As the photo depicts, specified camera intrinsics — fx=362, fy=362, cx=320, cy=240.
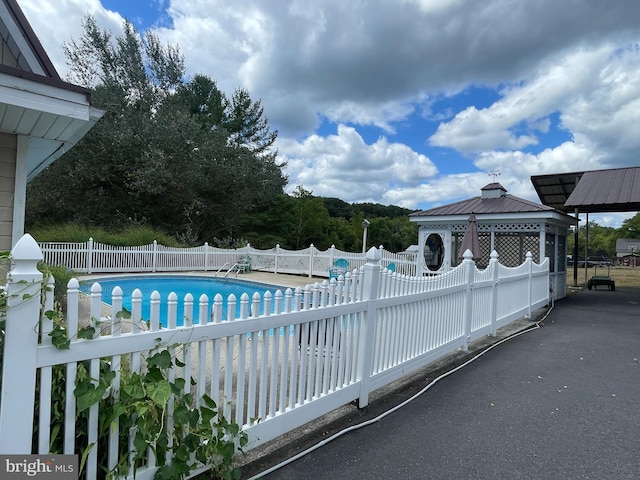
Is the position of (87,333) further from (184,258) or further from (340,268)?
(184,258)

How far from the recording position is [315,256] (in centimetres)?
1516

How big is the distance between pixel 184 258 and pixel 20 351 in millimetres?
15461

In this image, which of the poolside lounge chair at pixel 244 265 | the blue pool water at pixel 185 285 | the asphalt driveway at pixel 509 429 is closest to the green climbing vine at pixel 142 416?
the asphalt driveway at pixel 509 429

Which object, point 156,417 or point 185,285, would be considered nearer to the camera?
point 156,417

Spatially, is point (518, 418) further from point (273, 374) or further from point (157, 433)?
point (157, 433)

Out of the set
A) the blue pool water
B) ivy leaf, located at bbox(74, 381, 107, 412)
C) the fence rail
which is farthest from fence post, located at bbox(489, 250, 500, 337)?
the blue pool water

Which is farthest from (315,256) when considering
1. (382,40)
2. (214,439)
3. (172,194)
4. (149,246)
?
(214,439)

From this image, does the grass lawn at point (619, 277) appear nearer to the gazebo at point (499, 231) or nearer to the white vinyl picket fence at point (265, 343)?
the gazebo at point (499, 231)

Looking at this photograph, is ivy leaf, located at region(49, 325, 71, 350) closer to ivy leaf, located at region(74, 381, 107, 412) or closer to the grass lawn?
ivy leaf, located at region(74, 381, 107, 412)

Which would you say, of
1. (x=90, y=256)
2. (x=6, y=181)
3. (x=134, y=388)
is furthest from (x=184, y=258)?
(x=134, y=388)

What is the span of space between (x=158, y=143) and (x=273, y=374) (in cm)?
1897

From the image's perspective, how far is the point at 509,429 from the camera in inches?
116

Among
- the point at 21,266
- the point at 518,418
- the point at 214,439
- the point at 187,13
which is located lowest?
the point at 518,418

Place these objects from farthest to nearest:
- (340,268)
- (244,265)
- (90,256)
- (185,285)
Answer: (244,265)
(90,256)
(185,285)
(340,268)
